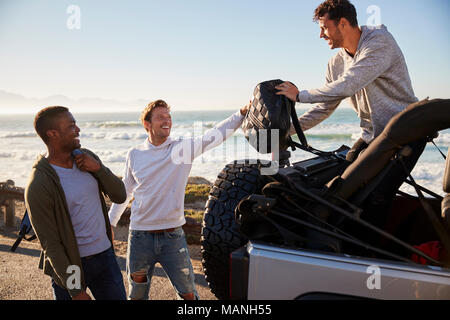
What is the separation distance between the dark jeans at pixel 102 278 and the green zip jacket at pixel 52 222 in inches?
5.7

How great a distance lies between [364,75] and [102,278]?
2565 millimetres

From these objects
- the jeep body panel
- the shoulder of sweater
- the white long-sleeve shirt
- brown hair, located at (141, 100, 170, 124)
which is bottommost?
the jeep body panel

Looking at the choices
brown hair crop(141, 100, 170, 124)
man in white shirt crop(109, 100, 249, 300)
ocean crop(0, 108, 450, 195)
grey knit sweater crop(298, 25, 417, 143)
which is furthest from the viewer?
ocean crop(0, 108, 450, 195)

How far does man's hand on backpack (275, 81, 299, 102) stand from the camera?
3.19 metres

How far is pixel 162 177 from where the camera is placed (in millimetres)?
3252

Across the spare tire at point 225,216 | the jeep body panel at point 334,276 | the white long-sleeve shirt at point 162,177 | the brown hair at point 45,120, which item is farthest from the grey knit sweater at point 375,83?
the brown hair at point 45,120

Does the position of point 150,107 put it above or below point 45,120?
above

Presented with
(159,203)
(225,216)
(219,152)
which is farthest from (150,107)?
(219,152)

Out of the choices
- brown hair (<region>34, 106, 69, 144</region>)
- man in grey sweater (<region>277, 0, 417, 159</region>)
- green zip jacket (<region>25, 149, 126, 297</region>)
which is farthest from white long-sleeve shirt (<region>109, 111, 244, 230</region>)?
man in grey sweater (<region>277, 0, 417, 159</region>)

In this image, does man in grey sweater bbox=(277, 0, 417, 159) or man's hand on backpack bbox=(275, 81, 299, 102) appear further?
man's hand on backpack bbox=(275, 81, 299, 102)

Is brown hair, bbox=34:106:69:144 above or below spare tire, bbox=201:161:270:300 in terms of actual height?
above

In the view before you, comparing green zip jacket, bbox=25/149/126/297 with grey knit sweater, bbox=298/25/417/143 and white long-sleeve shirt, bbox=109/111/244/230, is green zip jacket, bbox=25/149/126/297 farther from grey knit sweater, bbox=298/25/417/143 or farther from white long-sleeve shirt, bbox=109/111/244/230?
grey knit sweater, bbox=298/25/417/143

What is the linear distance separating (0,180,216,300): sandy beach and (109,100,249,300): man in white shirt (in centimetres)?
125

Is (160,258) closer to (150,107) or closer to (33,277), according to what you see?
(150,107)
